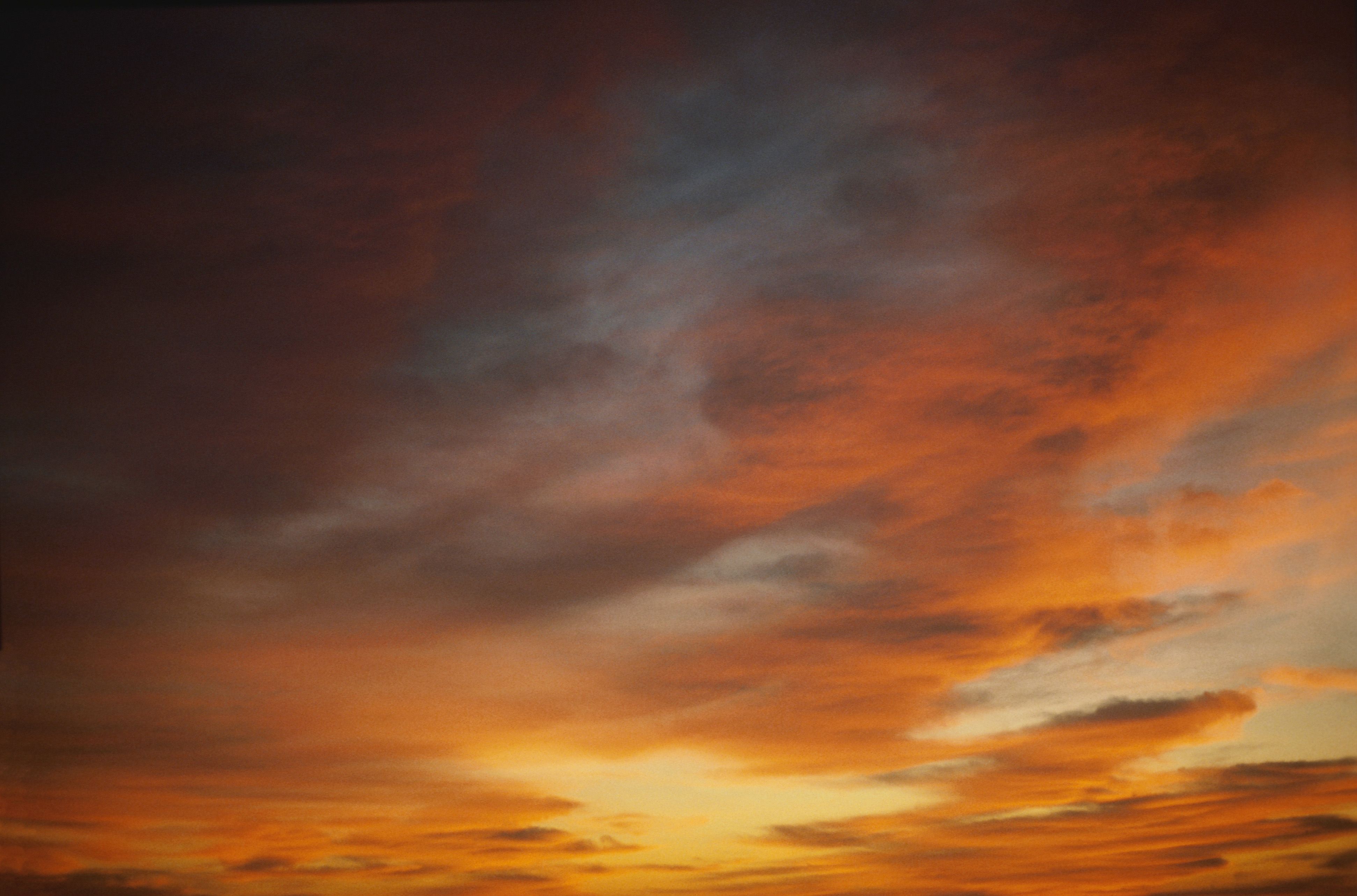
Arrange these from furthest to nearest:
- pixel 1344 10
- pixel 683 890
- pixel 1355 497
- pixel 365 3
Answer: pixel 683 890 < pixel 1355 497 < pixel 365 3 < pixel 1344 10

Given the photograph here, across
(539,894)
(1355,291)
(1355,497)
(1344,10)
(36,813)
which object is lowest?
(539,894)

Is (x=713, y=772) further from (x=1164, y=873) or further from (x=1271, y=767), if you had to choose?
(x=1271, y=767)

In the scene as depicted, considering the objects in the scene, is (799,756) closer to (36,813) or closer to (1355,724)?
(1355,724)

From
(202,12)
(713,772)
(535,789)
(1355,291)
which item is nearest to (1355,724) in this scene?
(1355,291)

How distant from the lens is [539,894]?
11.5 m

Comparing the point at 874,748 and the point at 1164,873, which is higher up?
the point at 874,748

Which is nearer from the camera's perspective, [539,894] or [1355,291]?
[1355,291]

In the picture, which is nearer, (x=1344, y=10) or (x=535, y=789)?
(x=1344, y=10)

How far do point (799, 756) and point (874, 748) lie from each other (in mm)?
830

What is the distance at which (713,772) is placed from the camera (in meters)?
11.7

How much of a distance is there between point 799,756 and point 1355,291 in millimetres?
7330

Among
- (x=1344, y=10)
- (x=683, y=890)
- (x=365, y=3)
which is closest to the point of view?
(x=1344, y=10)

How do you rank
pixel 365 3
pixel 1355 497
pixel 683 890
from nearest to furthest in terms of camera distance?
pixel 365 3, pixel 1355 497, pixel 683 890

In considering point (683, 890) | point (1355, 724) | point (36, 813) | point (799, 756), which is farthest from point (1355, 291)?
point (36, 813)
